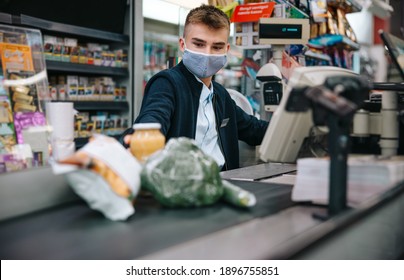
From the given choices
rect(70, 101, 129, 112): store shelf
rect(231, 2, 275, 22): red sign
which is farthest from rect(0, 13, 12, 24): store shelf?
rect(231, 2, 275, 22): red sign

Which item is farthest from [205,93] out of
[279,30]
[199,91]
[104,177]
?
[104,177]

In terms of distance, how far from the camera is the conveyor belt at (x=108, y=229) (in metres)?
0.99

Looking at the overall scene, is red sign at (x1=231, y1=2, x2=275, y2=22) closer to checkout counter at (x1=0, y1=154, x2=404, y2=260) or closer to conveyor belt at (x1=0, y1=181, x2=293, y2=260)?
checkout counter at (x1=0, y1=154, x2=404, y2=260)

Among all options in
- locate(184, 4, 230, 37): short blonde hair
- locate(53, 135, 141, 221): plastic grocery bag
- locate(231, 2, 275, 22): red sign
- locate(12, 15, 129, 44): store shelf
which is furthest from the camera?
locate(12, 15, 129, 44): store shelf

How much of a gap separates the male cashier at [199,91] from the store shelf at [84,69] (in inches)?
70.0

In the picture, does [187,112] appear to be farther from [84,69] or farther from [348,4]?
[348,4]

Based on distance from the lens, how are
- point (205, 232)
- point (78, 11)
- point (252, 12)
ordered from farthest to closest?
point (78, 11) < point (252, 12) < point (205, 232)

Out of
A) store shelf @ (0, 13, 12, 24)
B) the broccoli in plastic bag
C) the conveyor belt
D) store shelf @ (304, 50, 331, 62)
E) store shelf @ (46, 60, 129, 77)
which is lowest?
the conveyor belt

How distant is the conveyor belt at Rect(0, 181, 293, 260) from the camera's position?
3.24 ft

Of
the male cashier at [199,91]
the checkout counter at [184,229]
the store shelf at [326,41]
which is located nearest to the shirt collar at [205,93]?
the male cashier at [199,91]

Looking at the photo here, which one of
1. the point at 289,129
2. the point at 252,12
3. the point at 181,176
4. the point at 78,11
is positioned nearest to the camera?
the point at 181,176

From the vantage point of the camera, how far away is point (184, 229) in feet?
3.67

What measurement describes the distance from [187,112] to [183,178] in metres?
1.50
